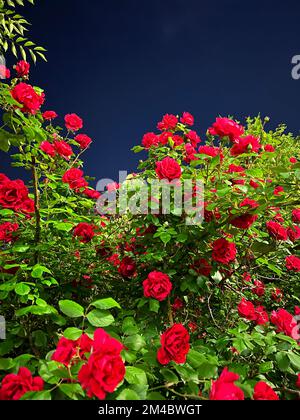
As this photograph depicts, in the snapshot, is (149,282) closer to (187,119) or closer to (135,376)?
Result: (135,376)

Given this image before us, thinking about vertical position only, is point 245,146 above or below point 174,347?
above

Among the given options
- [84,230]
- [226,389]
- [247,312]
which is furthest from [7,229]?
[226,389]

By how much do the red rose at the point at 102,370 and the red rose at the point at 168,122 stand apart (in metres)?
2.30

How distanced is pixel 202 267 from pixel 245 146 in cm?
76

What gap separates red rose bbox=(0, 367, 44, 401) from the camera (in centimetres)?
89

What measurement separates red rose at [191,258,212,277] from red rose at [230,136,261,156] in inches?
26.9

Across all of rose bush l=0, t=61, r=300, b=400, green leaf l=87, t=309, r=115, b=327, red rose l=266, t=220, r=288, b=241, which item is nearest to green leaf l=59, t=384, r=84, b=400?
rose bush l=0, t=61, r=300, b=400

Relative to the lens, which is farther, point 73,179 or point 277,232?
point 73,179

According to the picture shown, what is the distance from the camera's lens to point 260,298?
2.80m

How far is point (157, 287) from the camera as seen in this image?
1640 millimetres

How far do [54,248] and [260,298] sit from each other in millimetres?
1833

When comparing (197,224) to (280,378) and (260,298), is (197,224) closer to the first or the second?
(280,378)
